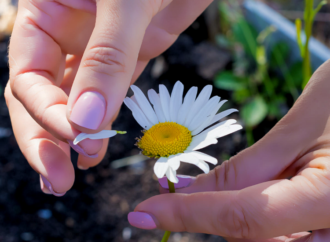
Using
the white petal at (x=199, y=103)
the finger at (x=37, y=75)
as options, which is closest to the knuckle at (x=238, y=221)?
the white petal at (x=199, y=103)

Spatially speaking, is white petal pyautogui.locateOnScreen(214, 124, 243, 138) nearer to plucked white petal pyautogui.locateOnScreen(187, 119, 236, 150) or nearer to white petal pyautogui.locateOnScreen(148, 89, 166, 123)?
plucked white petal pyautogui.locateOnScreen(187, 119, 236, 150)

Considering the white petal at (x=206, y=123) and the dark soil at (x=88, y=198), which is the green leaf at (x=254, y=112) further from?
the white petal at (x=206, y=123)

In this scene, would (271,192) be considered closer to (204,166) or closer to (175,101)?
(204,166)

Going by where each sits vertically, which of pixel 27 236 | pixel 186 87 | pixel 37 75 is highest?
pixel 37 75

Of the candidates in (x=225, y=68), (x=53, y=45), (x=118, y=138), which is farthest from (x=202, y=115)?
(x=225, y=68)

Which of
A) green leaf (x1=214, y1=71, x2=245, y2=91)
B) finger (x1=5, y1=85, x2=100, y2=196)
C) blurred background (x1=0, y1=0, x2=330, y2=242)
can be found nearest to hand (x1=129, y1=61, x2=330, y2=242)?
finger (x1=5, y1=85, x2=100, y2=196)

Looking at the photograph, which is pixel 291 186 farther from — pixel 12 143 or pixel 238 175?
pixel 12 143

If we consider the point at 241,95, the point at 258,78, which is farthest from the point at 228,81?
the point at 258,78
